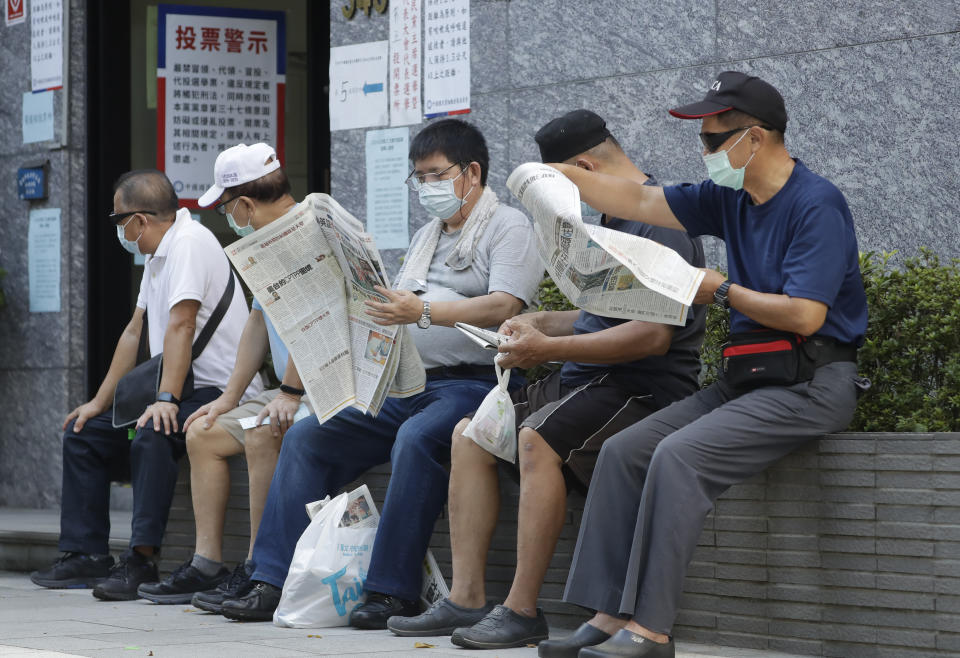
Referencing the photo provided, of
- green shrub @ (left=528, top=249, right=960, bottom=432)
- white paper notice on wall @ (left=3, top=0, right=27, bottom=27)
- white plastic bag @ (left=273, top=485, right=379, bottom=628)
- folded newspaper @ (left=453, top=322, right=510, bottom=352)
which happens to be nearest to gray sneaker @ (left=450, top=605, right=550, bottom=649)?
white plastic bag @ (left=273, top=485, right=379, bottom=628)

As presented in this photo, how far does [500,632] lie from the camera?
4441 mm

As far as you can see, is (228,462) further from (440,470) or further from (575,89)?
(575,89)

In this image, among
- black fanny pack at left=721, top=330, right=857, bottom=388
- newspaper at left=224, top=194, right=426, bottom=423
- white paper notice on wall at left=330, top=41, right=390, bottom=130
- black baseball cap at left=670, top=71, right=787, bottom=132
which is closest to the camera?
black fanny pack at left=721, top=330, right=857, bottom=388

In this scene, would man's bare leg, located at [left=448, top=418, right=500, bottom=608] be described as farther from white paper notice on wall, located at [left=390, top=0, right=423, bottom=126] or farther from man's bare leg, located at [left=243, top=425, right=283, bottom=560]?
white paper notice on wall, located at [left=390, top=0, right=423, bottom=126]

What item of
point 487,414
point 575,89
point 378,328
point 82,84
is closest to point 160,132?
point 82,84

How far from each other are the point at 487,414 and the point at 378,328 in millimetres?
665

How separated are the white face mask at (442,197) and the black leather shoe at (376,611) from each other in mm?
1346

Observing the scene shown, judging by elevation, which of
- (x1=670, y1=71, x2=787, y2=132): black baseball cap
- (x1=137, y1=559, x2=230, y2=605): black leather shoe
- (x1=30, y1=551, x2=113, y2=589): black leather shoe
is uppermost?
(x1=670, y1=71, x2=787, y2=132): black baseball cap

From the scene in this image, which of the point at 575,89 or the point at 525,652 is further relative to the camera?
the point at 575,89

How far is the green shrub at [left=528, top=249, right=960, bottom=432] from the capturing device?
440 centimetres

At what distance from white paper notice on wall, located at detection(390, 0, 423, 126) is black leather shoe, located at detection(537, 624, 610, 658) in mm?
Answer: 3758

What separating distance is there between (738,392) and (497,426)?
2.47 ft

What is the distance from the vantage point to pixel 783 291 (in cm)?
418

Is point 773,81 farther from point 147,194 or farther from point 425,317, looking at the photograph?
point 147,194
